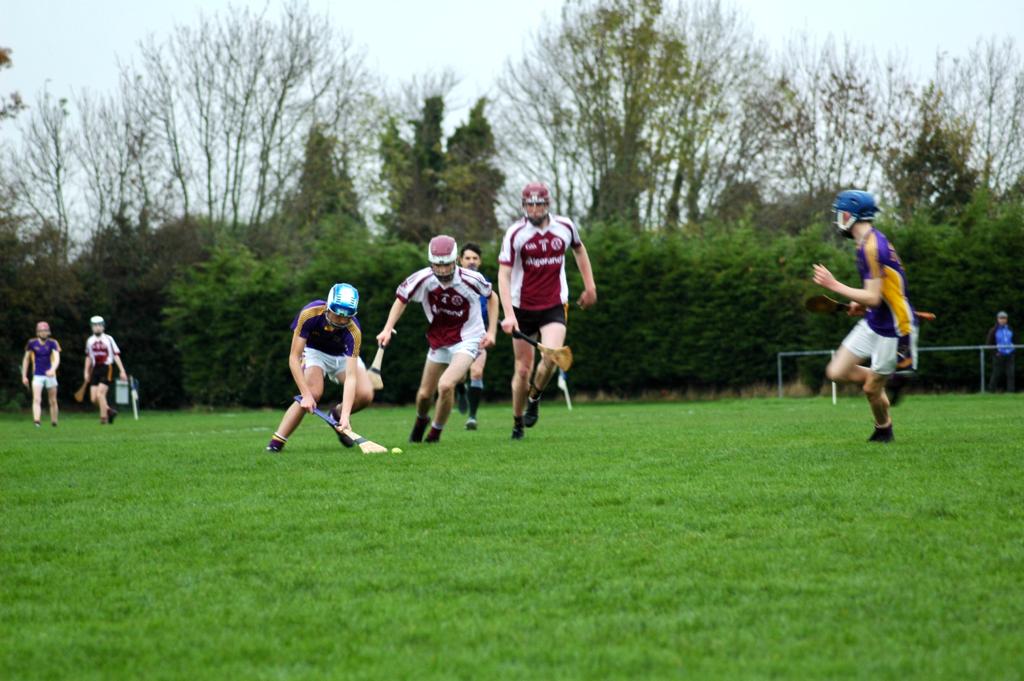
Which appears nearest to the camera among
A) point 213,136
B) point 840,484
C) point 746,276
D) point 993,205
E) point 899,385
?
point 840,484

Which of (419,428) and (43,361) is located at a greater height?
(43,361)

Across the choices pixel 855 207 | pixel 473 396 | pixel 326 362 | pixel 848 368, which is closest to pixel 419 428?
pixel 326 362

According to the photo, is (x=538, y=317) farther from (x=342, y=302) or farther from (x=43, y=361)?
(x=43, y=361)

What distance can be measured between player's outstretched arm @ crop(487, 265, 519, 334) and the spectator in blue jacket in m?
18.3

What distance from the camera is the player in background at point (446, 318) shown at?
38.7 ft

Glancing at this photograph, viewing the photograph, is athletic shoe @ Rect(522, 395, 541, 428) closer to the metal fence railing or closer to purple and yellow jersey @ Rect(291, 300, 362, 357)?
purple and yellow jersey @ Rect(291, 300, 362, 357)

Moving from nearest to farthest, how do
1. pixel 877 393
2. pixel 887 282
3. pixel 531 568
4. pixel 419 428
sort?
pixel 531 568, pixel 887 282, pixel 877 393, pixel 419 428

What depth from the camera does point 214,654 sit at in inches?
175

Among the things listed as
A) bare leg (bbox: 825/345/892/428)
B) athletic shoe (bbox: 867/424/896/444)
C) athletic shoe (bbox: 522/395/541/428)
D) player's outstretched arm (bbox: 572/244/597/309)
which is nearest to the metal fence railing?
athletic shoe (bbox: 522/395/541/428)

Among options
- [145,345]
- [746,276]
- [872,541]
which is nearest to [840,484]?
[872,541]

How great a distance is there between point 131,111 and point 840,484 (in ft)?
137

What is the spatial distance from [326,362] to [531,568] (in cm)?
632

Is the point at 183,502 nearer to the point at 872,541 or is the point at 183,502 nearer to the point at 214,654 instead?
the point at 214,654

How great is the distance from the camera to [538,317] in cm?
1216
